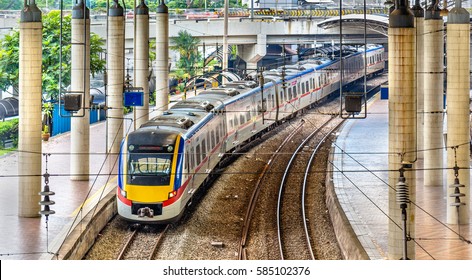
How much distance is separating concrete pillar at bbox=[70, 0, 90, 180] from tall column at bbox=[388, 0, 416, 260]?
32.6 feet

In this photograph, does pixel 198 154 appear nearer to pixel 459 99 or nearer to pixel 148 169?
pixel 148 169

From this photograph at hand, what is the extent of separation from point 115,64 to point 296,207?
747 cm

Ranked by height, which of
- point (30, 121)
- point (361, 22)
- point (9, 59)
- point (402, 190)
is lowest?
point (402, 190)

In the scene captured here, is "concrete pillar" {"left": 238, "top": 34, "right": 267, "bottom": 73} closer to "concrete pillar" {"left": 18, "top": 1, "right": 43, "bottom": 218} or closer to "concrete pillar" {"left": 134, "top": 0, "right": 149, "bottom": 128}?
"concrete pillar" {"left": 134, "top": 0, "right": 149, "bottom": 128}

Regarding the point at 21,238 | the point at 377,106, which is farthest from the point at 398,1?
the point at 377,106

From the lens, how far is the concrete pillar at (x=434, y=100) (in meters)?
25.6

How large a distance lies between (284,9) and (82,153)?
41001mm

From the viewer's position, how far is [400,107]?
18.3 m

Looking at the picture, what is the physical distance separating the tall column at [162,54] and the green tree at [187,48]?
743 inches

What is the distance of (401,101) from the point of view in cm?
1828

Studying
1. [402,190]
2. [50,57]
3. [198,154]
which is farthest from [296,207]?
[50,57]

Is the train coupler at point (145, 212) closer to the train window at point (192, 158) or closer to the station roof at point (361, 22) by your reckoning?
the train window at point (192, 158)

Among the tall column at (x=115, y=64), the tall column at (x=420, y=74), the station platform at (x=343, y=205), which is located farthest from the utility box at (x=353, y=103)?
the tall column at (x=115, y=64)
